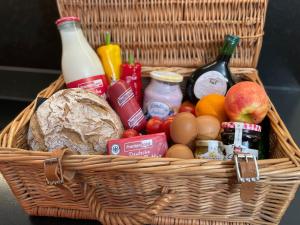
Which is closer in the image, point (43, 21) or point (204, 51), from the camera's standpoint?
point (204, 51)

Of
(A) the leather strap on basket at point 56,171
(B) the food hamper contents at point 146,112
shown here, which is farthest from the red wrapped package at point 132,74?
(A) the leather strap on basket at point 56,171

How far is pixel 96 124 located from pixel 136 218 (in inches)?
9.4

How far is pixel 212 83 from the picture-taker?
3.05 feet

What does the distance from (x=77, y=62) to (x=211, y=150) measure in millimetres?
470

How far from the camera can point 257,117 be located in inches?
30.0

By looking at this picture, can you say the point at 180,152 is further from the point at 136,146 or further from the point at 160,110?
the point at 160,110

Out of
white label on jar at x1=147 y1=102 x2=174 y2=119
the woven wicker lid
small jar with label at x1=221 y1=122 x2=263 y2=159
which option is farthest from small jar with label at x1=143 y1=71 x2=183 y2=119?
small jar with label at x1=221 y1=122 x2=263 y2=159

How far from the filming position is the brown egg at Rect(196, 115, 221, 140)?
723 mm

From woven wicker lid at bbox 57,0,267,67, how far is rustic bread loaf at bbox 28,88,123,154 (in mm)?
341

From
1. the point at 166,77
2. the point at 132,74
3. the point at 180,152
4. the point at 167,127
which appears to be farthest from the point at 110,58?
the point at 180,152

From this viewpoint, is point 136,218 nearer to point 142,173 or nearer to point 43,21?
point 142,173

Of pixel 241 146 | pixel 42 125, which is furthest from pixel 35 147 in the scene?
pixel 241 146

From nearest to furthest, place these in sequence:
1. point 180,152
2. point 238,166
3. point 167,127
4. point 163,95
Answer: point 238,166 → point 180,152 → point 167,127 → point 163,95

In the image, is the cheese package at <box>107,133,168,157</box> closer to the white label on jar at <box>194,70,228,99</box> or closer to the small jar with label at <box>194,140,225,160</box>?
the small jar with label at <box>194,140,225,160</box>
